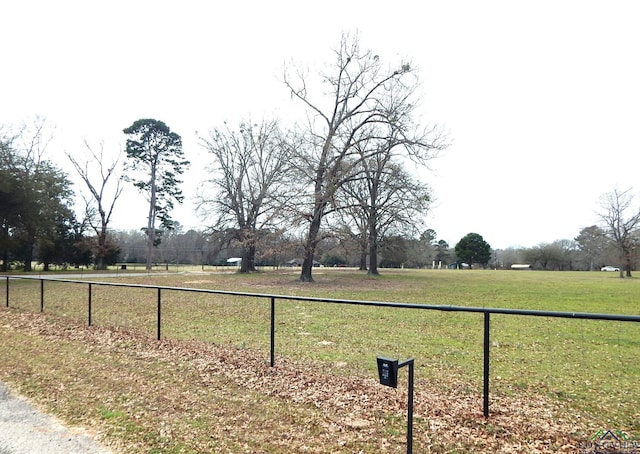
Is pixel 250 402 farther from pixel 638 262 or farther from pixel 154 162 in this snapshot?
pixel 638 262

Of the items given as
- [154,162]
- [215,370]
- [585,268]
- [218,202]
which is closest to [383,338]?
[215,370]

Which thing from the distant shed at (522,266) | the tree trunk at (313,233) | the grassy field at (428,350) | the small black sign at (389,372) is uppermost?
the tree trunk at (313,233)

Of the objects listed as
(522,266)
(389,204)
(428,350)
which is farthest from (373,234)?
(522,266)

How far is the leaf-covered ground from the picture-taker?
324 cm

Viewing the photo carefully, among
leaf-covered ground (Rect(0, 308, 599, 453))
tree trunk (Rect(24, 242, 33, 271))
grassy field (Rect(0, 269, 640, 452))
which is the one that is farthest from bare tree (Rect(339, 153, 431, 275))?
tree trunk (Rect(24, 242, 33, 271))

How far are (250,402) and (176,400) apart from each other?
816mm

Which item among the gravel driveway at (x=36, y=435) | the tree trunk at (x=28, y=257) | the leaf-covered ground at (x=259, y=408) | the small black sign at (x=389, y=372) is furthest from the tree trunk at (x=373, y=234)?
the tree trunk at (x=28, y=257)

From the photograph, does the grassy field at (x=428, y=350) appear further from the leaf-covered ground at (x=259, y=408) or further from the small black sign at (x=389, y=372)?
the small black sign at (x=389, y=372)

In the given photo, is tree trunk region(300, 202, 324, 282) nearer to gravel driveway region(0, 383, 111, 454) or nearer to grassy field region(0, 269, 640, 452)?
grassy field region(0, 269, 640, 452)

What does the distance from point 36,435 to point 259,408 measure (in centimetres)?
198

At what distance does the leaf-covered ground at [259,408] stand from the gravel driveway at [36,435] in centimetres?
12

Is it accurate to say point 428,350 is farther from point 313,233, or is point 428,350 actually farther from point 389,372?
point 313,233

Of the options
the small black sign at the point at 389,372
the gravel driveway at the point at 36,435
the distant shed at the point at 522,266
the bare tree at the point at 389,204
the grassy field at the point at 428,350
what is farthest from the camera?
the distant shed at the point at 522,266

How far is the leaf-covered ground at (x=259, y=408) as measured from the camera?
10.6 feet
